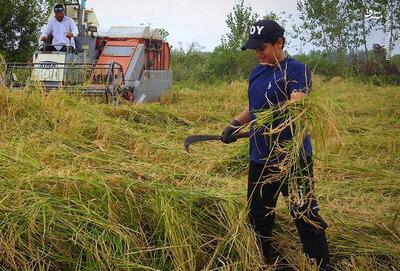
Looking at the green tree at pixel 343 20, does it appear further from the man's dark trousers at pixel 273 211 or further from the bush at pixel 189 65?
the man's dark trousers at pixel 273 211

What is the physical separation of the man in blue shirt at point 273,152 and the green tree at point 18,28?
11.9 metres

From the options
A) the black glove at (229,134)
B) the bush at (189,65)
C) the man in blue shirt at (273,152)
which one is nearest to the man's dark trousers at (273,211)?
the man in blue shirt at (273,152)

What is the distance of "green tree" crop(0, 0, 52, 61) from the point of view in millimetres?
13992

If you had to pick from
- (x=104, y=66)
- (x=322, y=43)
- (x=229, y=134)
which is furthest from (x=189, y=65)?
(x=229, y=134)

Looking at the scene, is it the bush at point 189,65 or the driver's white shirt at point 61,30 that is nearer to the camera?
the driver's white shirt at point 61,30

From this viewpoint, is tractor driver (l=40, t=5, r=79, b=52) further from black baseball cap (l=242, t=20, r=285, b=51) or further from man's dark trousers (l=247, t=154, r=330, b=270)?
man's dark trousers (l=247, t=154, r=330, b=270)

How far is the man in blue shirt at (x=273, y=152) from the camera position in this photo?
120 inches

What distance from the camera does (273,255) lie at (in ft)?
11.3

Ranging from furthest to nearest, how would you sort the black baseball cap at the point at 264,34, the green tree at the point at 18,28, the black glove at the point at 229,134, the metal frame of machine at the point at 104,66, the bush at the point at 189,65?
1. the bush at the point at 189,65
2. the green tree at the point at 18,28
3. the metal frame of machine at the point at 104,66
4. the black glove at the point at 229,134
5. the black baseball cap at the point at 264,34

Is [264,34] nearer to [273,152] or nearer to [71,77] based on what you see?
[273,152]

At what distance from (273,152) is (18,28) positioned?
12.8m

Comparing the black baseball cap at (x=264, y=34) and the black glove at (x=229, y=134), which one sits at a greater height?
the black baseball cap at (x=264, y=34)

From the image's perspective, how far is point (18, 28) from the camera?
14547mm

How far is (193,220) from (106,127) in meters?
3.25
